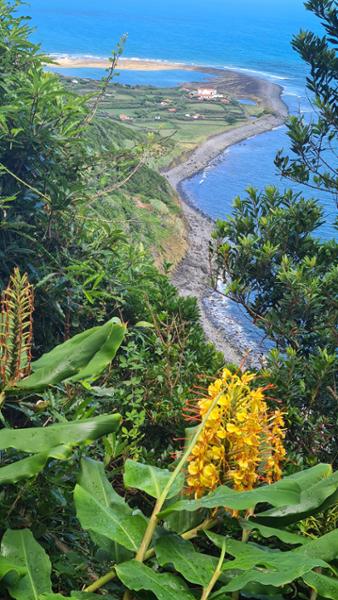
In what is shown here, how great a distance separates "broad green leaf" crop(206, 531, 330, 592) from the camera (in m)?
1.40

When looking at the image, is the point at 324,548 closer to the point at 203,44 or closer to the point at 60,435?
the point at 60,435

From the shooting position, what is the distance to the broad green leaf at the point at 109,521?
Answer: 1.64m

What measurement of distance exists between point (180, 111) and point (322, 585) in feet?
134

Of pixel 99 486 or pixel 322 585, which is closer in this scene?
pixel 322 585

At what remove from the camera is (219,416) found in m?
1.80

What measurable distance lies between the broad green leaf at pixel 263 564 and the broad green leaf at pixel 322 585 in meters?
0.07

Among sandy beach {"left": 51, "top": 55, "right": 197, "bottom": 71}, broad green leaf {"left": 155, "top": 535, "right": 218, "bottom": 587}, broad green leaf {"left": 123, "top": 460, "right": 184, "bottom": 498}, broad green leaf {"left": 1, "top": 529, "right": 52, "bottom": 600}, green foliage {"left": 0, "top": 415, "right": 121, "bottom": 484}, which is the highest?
green foliage {"left": 0, "top": 415, "right": 121, "bottom": 484}

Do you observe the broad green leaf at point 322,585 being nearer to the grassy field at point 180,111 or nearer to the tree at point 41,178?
the tree at point 41,178

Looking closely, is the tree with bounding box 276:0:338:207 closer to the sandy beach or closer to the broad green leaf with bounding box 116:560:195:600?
the broad green leaf with bounding box 116:560:195:600

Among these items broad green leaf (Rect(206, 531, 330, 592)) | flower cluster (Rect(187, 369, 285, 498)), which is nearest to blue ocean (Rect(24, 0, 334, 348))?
flower cluster (Rect(187, 369, 285, 498))

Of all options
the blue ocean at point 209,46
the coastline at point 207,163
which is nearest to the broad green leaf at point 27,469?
the coastline at point 207,163

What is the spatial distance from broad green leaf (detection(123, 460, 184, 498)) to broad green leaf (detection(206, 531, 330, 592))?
156 millimetres

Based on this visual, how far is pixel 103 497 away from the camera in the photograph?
6.09 ft

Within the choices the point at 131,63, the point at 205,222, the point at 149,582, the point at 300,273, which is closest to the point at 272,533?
the point at 149,582
